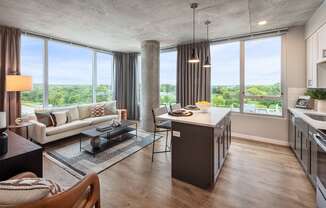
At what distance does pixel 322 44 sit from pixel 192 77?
2.85 meters

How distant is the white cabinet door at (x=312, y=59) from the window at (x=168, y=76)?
130 inches

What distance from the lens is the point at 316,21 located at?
2.87m

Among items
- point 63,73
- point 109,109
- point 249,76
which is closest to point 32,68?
point 63,73

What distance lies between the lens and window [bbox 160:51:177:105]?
18.1 ft

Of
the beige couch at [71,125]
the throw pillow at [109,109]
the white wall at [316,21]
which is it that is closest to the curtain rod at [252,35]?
the white wall at [316,21]

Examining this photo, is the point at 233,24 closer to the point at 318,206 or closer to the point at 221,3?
the point at 221,3

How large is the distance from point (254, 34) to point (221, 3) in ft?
6.47

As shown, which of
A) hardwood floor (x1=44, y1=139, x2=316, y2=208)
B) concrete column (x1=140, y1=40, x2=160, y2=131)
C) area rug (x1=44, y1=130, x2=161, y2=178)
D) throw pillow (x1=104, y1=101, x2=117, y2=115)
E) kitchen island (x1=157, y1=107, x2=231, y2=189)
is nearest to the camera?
hardwood floor (x1=44, y1=139, x2=316, y2=208)

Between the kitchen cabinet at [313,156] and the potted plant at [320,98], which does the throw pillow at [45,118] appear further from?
the potted plant at [320,98]

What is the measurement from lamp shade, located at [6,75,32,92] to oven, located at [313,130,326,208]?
481cm

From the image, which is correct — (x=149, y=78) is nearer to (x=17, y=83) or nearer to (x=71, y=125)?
(x=71, y=125)

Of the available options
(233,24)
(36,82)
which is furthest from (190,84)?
(36,82)

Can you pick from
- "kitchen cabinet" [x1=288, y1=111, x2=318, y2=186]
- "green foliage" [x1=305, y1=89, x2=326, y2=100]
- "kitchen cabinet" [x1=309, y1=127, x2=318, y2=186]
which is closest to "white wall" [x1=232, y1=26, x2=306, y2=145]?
"green foliage" [x1=305, y1=89, x2=326, y2=100]

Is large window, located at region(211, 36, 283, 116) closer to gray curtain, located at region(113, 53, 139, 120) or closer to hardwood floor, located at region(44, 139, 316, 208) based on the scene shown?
hardwood floor, located at region(44, 139, 316, 208)
